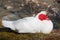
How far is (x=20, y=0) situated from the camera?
128 cm

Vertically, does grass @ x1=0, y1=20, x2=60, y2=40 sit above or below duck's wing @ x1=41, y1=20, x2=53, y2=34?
below

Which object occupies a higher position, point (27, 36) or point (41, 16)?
point (41, 16)

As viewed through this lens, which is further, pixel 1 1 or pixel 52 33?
pixel 1 1

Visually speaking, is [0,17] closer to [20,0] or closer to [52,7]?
[20,0]

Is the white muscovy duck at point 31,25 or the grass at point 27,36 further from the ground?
the white muscovy duck at point 31,25

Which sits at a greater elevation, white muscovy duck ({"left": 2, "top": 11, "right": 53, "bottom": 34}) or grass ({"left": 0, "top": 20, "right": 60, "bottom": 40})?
white muscovy duck ({"left": 2, "top": 11, "right": 53, "bottom": 34})

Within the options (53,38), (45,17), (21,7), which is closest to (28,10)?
(21,7)

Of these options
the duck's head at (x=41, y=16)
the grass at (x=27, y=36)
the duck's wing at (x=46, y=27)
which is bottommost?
the grass at (x=27, y=36)

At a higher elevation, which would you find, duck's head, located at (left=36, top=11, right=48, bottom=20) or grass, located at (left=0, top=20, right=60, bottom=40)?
duck's head, located at (left=36, top=11, right=48, bottom=20)

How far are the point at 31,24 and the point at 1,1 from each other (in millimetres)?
307

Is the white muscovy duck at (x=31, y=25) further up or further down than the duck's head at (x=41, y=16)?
further down

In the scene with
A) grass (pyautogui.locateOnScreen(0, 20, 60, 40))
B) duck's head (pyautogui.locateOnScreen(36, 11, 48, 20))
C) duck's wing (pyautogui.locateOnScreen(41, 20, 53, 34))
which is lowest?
grass (pyautogui.locateOnScreen(0, 20, 60, 40))

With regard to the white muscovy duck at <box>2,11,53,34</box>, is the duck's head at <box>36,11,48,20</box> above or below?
above

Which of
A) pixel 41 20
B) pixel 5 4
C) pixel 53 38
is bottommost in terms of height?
pixel 53 38
